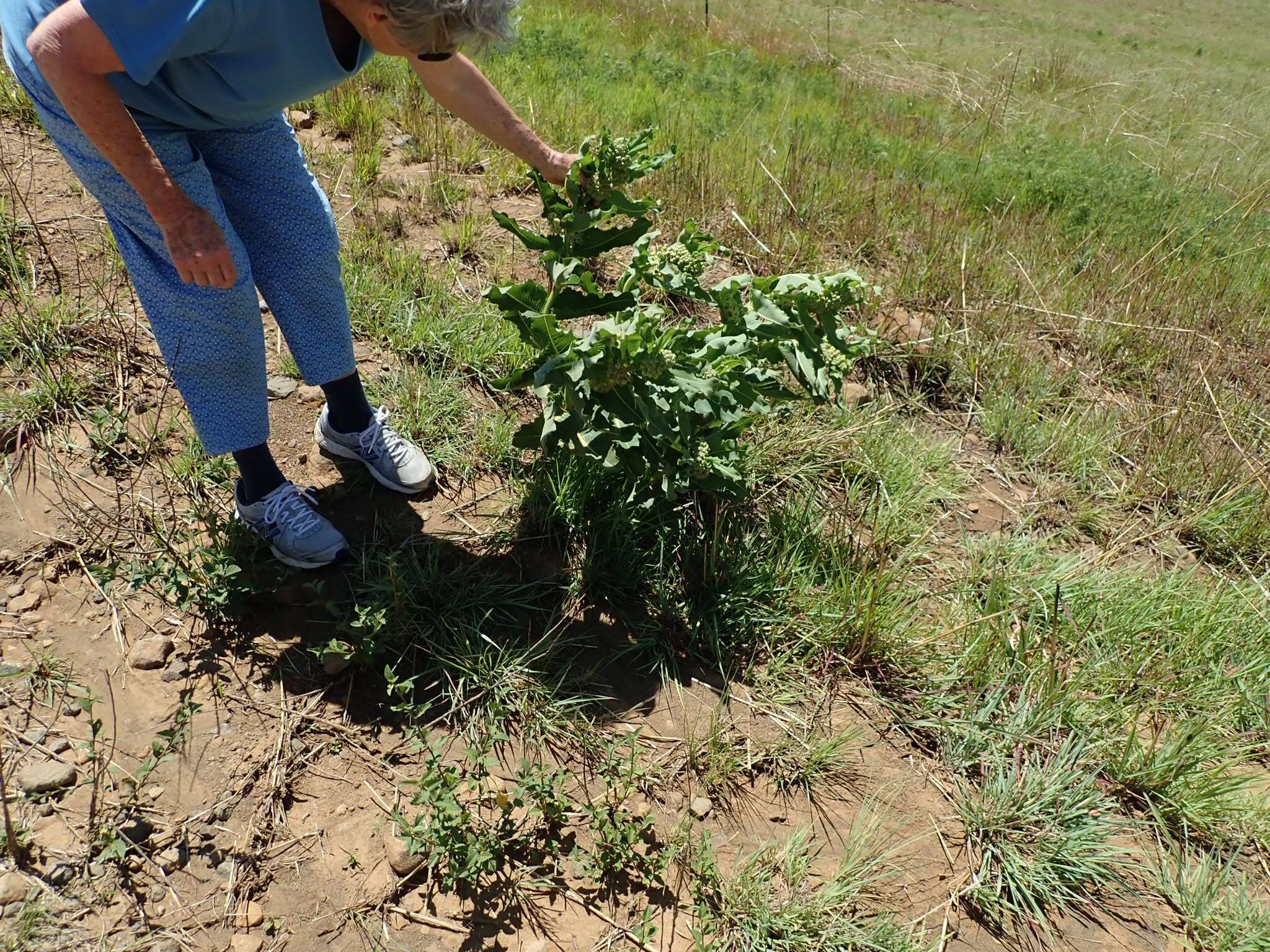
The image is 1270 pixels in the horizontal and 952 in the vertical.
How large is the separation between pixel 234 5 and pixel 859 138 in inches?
194

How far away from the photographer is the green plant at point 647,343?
192cm

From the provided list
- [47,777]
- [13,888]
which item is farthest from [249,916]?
[47,777]

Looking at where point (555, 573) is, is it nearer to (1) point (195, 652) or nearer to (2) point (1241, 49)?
(1) point (195, 652)

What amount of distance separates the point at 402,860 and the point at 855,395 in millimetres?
2311

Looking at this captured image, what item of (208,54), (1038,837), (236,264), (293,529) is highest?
(208,54)

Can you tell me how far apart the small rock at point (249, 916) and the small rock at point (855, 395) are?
2462 mm

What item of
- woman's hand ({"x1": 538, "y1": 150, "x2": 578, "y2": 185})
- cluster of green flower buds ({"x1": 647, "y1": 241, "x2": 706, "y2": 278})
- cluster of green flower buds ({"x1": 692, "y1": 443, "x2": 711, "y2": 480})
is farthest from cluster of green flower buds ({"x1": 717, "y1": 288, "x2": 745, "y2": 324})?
woman's hand ({"x1": 538, "y1": 150, "x2": 578, "y2": 185})

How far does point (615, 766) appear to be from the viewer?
192 centimetres

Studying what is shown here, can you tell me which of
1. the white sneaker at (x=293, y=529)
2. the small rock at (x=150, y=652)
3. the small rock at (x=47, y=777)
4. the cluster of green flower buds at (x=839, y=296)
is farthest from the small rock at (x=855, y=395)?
the small rock at (x=47, y=777)

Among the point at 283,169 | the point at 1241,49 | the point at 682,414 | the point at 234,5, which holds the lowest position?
the point at 1241,49

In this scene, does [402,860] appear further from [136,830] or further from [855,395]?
[855,395]

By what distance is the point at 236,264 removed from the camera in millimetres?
1932

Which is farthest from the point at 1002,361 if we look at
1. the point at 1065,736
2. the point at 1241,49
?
the point at 1241,49

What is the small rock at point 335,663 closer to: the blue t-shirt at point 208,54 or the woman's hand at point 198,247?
the woman's hand at point 198,247
